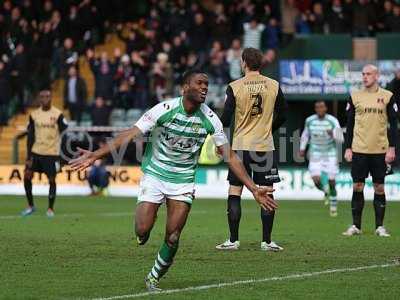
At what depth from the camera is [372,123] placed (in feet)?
53.4

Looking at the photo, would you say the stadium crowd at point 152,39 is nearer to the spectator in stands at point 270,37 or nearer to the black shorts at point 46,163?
the spectator in stands at point 270,37

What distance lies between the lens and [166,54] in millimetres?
32031

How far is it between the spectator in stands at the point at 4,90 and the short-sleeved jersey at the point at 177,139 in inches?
885

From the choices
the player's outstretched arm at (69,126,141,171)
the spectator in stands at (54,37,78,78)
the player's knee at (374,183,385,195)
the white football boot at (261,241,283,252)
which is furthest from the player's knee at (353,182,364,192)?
the spectator in stands at (54,37,78,78)

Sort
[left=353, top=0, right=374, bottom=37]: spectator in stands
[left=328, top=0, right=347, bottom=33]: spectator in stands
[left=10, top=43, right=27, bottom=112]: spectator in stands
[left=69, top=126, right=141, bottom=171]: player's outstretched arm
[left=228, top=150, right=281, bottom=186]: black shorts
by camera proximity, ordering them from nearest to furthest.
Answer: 1. [left=69, top=126, right=141, bottom=171]: player's outstretched arm
2. [left=228, top=150, right=281, bottom=186]: black shorts
3. [left=353, top=0, right=374, bottom=37]: spectator in stands
4. [left=328, top=0, right=347, bottom=33]: spectator in stands
5. [left=10, top=43, right=27, bottom=112]: spectator in stands

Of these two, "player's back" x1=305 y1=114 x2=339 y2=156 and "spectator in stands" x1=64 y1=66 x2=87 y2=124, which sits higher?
"spectator in stands" x1=64 y1=66 x2=87 y2=124

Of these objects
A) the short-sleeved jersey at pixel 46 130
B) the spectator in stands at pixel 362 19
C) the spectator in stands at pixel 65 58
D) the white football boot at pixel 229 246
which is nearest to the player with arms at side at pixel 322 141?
the short-sleeved jersey at pixel 46 130

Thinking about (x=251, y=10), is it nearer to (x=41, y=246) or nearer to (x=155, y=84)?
(x=155, y=84)

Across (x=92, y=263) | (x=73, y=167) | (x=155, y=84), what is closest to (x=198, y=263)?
(x=92, y=263)

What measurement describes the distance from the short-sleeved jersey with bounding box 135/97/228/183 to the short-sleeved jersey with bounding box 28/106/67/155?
10.4 meters

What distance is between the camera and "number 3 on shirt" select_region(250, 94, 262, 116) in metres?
14.1

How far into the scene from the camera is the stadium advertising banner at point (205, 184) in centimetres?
2859

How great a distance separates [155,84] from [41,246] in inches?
674

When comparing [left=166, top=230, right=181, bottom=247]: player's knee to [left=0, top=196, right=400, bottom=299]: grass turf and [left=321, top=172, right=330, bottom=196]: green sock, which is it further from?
[left=321, top=172, right=330, bottom=196]: green sock
